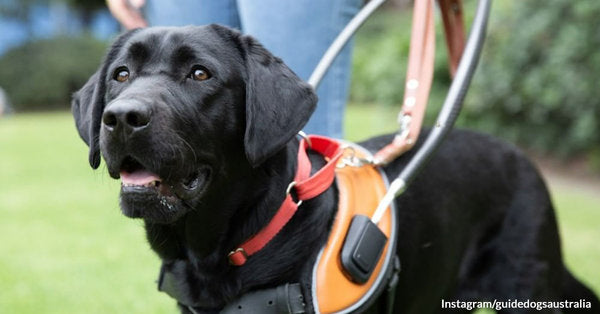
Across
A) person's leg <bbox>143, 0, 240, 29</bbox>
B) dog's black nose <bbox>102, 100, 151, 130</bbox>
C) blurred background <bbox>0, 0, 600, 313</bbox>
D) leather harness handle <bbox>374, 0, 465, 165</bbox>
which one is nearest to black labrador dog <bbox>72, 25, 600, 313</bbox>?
dog's black nose <bbox>102, 100, 151, 130</bbox>

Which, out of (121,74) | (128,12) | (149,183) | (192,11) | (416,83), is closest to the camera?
(149,183)

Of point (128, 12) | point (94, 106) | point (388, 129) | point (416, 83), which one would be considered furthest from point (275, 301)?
point (388, 129)

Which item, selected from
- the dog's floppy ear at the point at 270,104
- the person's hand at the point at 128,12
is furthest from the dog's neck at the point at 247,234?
the person's hand at the point at 128,12

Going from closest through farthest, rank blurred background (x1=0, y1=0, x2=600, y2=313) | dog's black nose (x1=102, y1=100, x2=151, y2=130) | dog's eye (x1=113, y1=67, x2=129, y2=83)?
1. dog's black nose (x1=102, y1=100, x2=151, y2=130)
2. dog's eye (x1=113, y1=67, x2=129, y2=83)
3. blurred background (x1=0, y1=0, x2=600, y2=313)

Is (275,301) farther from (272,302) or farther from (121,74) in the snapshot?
(121,74)

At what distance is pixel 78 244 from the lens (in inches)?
212

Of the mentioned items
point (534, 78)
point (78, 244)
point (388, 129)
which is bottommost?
point (388, 129)

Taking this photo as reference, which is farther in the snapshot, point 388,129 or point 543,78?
point 388,129

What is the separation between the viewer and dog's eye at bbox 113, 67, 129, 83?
89.1 inches

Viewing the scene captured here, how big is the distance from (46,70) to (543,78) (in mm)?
13710

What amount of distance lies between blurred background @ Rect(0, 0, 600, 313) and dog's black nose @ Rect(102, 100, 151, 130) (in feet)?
1.31

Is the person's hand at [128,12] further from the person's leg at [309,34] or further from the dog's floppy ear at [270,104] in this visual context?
the dog's floppy ear at [270,104]

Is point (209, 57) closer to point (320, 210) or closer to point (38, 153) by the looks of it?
point (320, 210)

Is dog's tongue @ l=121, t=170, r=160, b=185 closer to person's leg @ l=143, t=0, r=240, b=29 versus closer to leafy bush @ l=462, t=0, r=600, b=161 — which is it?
person's leg @ l=143, t=0, r=240, b=29
